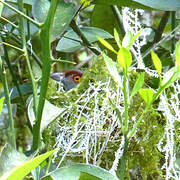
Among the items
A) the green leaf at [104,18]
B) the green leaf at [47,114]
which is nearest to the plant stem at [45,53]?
the green leaf at [47,114]

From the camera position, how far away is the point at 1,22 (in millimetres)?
991

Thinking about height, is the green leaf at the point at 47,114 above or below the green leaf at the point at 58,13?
below

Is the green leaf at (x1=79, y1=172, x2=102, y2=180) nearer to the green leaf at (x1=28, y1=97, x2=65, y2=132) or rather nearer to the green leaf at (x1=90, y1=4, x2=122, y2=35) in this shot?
the green leaf at (x1=28, y1=97, x2=65, y2=132)

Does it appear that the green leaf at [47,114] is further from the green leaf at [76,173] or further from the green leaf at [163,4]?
the green leaf at [163,4]

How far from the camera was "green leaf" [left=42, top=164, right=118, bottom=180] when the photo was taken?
23.0 inches

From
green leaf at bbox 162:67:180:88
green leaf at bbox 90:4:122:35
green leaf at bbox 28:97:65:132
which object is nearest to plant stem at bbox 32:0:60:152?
green leaf at bbox 28:97:65:132

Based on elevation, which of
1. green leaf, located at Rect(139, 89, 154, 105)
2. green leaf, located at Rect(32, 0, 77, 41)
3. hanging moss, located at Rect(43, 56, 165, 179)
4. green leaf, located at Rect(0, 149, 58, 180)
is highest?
green leaf, located at Rect(32, 0, 77, 41)

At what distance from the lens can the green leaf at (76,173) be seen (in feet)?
1.92

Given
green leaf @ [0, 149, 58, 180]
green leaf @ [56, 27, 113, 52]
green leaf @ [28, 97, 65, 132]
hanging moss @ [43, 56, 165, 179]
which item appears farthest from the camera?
green leaf @ [56, 27, 113, 52]

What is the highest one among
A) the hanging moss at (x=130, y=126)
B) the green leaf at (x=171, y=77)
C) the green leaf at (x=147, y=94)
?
the green leaf at (x=171, y=77)

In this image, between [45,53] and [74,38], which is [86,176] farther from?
[74,38]

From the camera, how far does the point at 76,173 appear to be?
1.97 feet

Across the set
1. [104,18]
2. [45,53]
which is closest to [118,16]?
[104,18]

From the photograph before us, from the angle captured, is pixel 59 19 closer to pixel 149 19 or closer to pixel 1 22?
pixel 1 22
